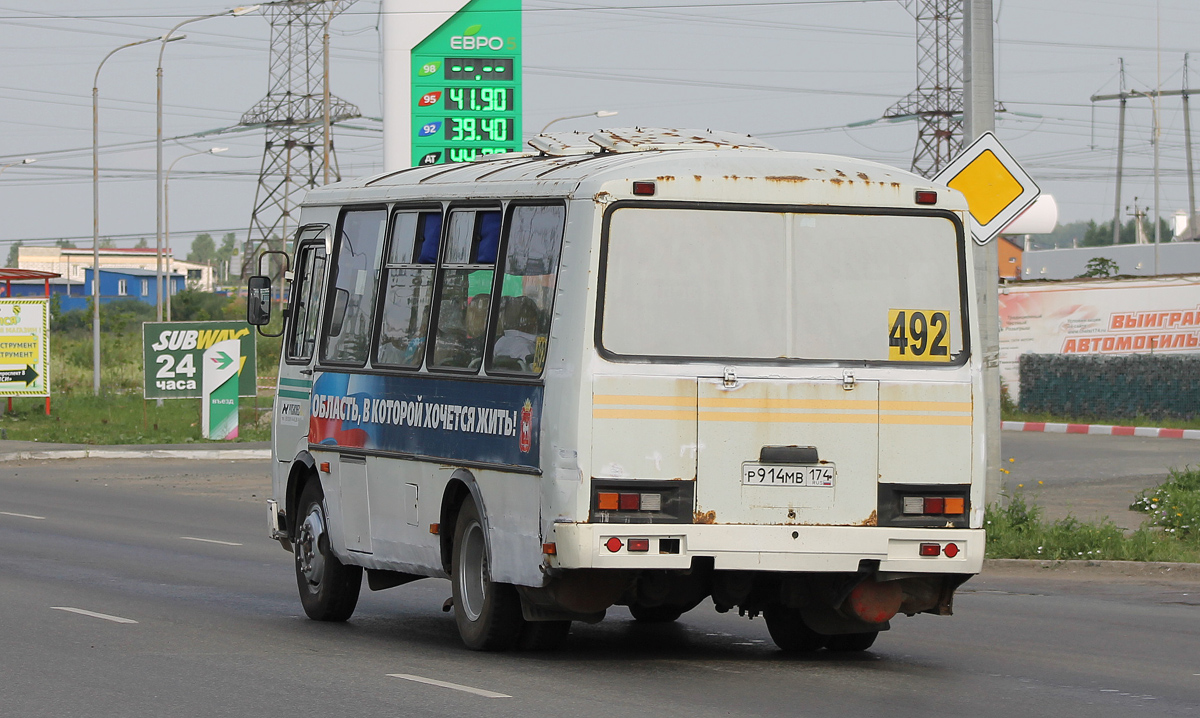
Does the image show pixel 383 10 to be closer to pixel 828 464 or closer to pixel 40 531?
pixel 40 531

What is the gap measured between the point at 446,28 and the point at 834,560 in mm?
25377

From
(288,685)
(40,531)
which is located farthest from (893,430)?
(40,531)

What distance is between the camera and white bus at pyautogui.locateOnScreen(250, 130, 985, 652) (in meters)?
9.36

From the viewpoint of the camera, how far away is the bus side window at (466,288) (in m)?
10.4

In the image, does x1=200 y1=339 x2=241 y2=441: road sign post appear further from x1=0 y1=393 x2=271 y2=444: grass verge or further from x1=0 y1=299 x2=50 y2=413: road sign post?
x1=0 y1=299 x2=50 y2=413: road sign post

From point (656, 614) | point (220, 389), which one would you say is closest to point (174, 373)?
point (220, 389)

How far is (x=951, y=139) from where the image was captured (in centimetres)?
7562

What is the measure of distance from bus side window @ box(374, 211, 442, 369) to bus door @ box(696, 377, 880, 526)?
2.36 m

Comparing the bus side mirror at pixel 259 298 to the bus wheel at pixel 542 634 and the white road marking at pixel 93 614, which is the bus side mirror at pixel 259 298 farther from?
the bus wheel at pixel 542 634

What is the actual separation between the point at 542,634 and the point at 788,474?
1840mm

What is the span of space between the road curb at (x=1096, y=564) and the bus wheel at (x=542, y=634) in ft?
21.4

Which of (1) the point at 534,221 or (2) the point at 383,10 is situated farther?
(2) the point at 383,10

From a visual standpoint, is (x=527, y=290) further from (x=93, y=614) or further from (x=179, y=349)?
(x=179, y=349)

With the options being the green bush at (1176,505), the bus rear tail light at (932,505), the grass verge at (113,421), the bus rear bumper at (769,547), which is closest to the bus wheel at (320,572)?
the bus rear bumper at (769,547)
